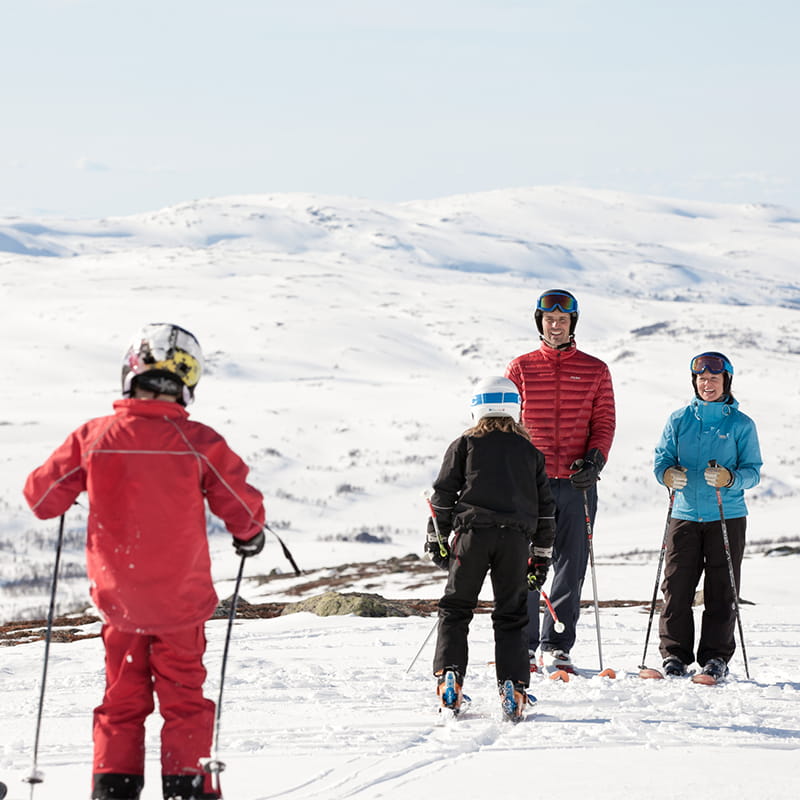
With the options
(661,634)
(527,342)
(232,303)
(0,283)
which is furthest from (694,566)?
(0,283)

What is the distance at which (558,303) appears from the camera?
7258 millimetres

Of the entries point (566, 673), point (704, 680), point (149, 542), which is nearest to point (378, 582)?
point (566, 673)

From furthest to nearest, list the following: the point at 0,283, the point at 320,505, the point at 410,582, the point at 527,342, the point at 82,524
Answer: the point at 0,283 < the point at 527,342 < the point at 320,505 < the point at 82,524 < the point at 410,582

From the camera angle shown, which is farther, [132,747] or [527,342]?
[527,342]

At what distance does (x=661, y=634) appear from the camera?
24.6 feet

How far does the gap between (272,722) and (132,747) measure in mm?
1868

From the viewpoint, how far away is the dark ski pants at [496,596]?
5.75m

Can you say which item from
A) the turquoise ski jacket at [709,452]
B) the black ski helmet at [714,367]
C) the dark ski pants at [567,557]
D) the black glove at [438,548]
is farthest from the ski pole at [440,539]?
the black ski helmet at [714,367]

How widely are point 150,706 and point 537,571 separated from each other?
2812 millimetres

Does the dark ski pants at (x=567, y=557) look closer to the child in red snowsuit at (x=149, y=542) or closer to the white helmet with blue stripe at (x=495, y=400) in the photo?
the white helmet with blue stripe at (x=495, y=400)

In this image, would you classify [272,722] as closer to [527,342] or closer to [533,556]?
[533,556]

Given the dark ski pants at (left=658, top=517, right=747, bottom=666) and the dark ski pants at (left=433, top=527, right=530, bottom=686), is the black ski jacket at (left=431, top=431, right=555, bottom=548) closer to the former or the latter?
the dark ski pants at (left=433, top=527, right=530, bottom=686)

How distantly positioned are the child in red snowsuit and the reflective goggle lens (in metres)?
4.25

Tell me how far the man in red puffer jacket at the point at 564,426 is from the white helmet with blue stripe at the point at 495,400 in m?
1.40
